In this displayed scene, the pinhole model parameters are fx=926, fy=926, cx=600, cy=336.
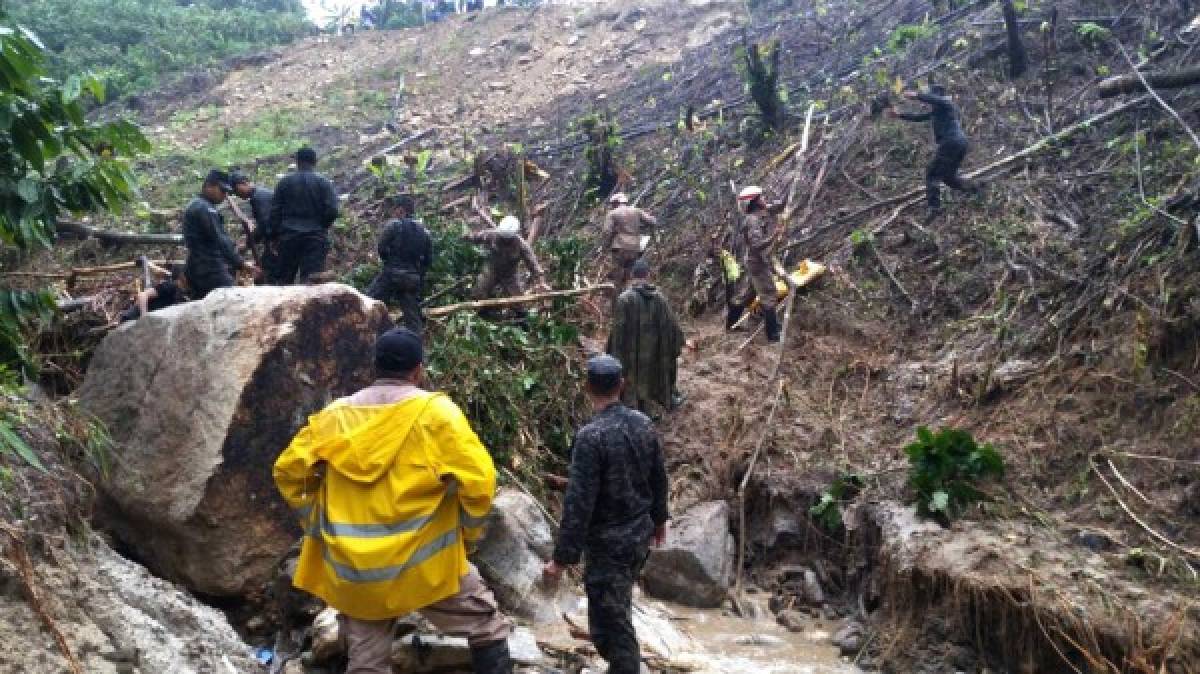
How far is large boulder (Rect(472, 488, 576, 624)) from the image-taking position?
5051 millimetres

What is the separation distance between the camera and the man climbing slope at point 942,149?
953cm

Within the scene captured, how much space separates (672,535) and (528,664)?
2245 millimetres

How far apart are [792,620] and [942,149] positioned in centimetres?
581

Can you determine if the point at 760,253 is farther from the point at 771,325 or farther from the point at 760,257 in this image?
the point at 771,325

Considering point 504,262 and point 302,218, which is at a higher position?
point 302,218

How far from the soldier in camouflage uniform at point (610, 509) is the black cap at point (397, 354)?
0.88 metres

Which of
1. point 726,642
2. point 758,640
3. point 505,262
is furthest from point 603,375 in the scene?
point 505,262

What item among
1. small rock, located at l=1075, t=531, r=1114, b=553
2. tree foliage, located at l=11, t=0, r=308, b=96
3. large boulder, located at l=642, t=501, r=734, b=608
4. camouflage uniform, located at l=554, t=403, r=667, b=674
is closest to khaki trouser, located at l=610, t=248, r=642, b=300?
large boulder, located at l=642, t=501, r=734, b=608

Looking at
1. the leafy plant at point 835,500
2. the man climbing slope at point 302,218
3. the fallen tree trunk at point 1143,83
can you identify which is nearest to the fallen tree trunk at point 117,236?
the man climbing slope at point 302,218

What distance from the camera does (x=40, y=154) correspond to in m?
3.35

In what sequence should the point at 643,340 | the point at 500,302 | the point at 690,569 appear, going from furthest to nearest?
the point at 500,302
the point at 643,340
the point at 690,569

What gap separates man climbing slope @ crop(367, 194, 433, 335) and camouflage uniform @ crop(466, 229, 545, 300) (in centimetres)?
111

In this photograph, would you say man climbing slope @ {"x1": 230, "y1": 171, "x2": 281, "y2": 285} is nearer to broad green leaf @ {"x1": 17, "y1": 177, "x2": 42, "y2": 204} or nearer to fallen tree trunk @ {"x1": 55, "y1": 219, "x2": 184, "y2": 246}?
fallen tree trunk @ {"x1": 55, "y1": 219, "x2": 184, "y2": 246}

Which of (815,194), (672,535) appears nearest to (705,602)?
(672,535)
